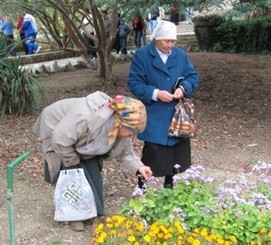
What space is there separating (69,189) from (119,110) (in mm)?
764

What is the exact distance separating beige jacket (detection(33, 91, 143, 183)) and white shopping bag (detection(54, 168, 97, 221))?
0.10m

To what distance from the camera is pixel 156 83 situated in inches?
169

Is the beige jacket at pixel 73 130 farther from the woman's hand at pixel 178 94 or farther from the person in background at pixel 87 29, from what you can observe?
the person in background at pixel 87 29

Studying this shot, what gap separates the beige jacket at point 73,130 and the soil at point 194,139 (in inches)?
21.2

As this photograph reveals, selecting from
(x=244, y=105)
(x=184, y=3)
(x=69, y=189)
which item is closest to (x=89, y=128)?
(x=69, y=189)

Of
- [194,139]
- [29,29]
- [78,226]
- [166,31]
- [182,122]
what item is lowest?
[194,139]

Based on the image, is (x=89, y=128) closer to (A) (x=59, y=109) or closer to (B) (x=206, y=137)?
(A) (x=59, y=109)

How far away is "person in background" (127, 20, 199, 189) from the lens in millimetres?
4223

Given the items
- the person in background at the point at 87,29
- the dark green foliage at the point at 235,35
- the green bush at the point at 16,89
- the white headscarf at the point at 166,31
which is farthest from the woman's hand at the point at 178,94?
the dark green foliage at the point at 235,35

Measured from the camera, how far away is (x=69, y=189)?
13.3ft

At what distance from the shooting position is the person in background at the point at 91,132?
3686 millimetres

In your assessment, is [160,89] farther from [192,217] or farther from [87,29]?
[87,29]

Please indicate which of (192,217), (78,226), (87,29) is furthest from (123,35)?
(192,217)

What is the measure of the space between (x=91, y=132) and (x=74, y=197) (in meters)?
0.57
